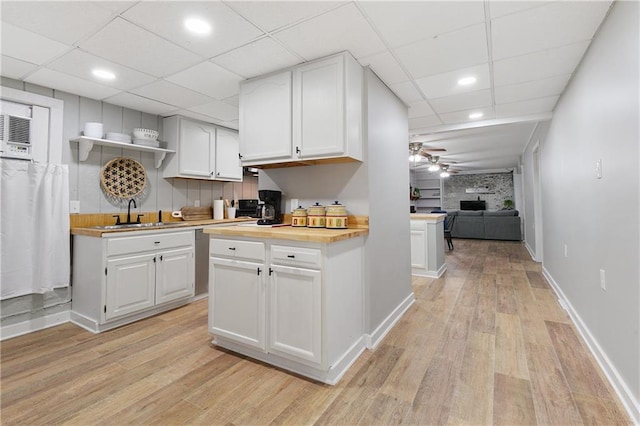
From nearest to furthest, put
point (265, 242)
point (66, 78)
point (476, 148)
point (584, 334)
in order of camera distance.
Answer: point (265, 242)
point (584, 334)
point (66, 78)
point (476, 148)

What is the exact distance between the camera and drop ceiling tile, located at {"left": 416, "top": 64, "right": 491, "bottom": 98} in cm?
256

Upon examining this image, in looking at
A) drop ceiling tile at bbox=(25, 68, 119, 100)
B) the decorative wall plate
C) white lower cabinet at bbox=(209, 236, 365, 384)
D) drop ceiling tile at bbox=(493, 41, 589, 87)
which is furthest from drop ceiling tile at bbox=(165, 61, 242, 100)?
drop ceiling tile at bbox=(493, 41, 589, 87)

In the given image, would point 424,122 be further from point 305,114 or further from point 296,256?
point 296,256

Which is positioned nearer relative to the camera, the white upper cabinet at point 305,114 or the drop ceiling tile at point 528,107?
the white upper cabinet at point 305,114

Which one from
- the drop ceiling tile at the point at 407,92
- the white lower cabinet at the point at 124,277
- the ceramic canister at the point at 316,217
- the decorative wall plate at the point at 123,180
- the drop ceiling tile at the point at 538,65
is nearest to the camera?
the drop ceiling tile at the point at 538,65

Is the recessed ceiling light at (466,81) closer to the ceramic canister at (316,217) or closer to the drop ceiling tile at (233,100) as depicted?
the ceramic canister at (316,217)

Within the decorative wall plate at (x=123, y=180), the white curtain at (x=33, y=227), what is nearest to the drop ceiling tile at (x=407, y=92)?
the decorative wall plate at (x=123, y=180)

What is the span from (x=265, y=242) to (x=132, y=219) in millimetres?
2304

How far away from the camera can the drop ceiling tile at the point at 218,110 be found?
11.0 ft

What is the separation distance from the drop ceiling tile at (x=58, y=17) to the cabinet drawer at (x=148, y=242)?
163 cm

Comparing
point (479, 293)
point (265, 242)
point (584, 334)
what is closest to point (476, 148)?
point (479, 293)

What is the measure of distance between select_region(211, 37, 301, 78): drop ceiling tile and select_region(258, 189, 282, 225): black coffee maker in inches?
40.8

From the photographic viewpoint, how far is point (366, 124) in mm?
2381

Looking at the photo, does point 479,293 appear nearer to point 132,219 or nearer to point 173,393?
point 173,393
